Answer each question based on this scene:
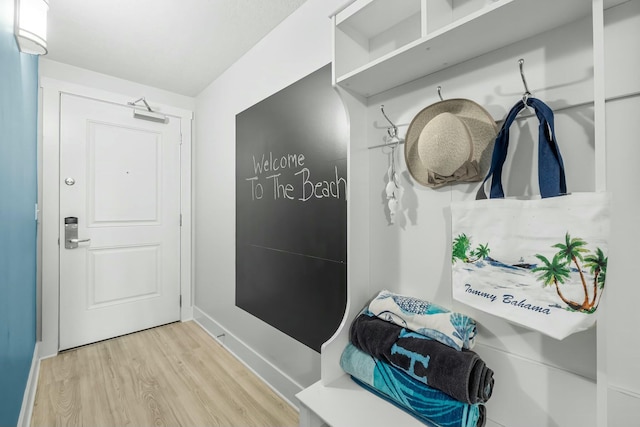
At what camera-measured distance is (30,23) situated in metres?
1.40

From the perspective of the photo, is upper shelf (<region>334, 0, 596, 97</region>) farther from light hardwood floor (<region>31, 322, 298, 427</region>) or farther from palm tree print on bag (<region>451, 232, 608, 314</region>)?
light hardwood floor (<region>31, 322, 298, 427</region>)

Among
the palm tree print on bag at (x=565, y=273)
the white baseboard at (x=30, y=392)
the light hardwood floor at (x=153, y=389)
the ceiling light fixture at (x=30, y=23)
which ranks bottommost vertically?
the light hardwood floor at (x=153, y=389)

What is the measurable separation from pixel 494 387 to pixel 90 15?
263 centimetres

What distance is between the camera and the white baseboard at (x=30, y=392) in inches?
60.0

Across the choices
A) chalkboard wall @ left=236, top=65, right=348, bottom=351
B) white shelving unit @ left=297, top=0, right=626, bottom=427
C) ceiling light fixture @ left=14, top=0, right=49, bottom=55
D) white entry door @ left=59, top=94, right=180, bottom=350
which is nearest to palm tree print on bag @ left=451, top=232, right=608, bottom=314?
white shelving unit @ left=297, top=0, right=626, bottom=427

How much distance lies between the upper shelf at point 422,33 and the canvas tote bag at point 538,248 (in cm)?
20

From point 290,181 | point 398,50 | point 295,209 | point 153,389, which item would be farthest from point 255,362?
point 398,50

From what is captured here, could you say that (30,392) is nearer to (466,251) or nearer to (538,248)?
(466,251)

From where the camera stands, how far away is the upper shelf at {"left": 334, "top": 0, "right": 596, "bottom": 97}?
2.32ft

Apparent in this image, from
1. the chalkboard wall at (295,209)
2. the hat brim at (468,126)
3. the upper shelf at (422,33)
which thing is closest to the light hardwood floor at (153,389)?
the chalkboard wall at (295,209)

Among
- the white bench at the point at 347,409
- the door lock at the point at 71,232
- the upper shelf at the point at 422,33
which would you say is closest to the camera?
the upper shelf at the point at 422,33

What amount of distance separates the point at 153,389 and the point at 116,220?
1.45 metres

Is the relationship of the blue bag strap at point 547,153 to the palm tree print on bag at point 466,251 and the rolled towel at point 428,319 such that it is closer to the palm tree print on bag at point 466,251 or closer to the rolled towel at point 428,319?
the palm tree print on bag at point 466,251

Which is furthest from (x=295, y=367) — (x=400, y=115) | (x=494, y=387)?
(x=400, y=115)
